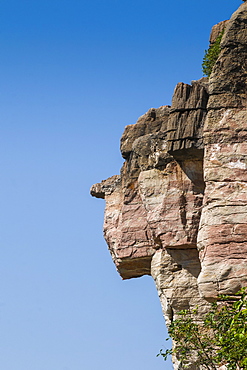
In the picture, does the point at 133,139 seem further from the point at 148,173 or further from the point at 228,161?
the point at 228,161

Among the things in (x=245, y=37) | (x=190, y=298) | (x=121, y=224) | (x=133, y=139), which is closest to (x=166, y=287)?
(x=190, y=298)

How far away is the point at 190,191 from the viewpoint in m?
39.1

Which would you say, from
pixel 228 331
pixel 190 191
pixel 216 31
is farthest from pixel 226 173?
pixel 216 31

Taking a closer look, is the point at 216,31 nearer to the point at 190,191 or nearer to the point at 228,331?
the point at 190,191

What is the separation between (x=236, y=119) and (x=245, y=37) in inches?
134

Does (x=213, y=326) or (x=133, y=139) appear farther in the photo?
(x=133, y=139)

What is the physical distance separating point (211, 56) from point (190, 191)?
19.6 feet

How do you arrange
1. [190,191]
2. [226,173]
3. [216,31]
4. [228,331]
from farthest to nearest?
[216,31] < [190,191] < [226,173] < [228,331]

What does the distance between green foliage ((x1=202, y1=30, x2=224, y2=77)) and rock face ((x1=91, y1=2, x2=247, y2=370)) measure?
0.54 metres

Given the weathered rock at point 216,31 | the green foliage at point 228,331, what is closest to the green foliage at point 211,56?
the weathered rock at point 216,31

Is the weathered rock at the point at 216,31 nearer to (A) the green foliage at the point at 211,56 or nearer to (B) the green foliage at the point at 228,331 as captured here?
(A) the green foliage at the point at 211,56

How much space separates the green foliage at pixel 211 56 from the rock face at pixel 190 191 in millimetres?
541

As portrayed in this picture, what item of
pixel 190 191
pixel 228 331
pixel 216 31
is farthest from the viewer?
pixel 216 31

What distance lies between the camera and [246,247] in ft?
107
